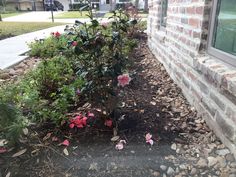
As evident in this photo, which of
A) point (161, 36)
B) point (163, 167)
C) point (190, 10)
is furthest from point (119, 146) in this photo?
point (161, 36)

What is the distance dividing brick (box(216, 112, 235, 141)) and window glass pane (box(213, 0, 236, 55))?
0.52 metres

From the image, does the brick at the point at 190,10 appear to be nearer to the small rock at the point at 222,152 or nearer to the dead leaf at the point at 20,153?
the small rock at the point at 222,152

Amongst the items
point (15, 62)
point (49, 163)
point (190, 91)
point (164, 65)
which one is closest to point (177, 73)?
point (190, 91)

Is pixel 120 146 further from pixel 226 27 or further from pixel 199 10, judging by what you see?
pixel 199 10

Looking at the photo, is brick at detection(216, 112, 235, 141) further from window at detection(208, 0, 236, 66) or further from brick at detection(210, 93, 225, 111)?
window at detection(208, 0, 236, 66)

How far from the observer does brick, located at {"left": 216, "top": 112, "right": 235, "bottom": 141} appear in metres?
1.78

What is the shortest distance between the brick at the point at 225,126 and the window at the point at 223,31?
0.43 m

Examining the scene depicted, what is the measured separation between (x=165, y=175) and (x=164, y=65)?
2497 mm

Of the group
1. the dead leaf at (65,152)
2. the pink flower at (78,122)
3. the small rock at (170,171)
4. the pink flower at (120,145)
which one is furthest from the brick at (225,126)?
the dead leaf at (65,152)

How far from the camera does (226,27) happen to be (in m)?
2.07

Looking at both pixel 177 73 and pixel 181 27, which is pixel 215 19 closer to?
pixel 181 27

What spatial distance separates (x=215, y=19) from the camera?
2227 mm

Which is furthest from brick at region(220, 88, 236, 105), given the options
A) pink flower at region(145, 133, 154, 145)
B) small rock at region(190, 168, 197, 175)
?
pink flower at region(145, 133, 154, 145)

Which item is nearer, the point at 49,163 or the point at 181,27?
the point at 49,163
